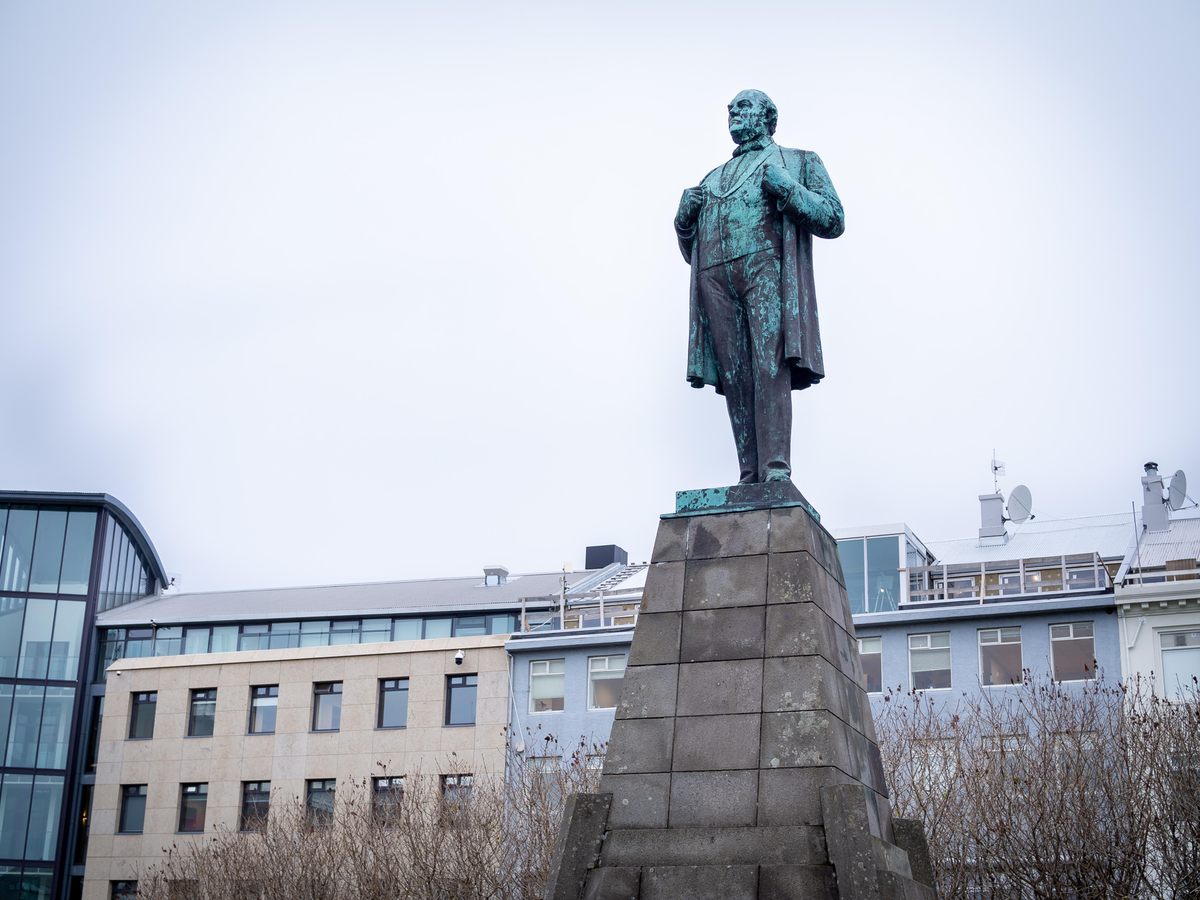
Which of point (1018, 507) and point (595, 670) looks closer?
point (595, 670)

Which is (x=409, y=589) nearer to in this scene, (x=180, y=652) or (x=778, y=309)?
(x=180, y=652)

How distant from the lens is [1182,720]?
1145 inches

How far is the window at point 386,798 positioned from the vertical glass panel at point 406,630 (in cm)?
701

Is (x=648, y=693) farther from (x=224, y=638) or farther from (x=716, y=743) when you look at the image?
(x=224, y=638)

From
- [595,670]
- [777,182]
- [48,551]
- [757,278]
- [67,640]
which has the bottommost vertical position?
[757,278]

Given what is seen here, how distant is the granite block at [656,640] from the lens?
41.2 feet

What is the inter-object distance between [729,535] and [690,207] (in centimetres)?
317

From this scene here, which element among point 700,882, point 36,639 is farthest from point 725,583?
point 36,639

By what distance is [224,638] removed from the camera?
56938mm

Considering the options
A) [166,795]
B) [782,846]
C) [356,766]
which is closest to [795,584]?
[782,846]

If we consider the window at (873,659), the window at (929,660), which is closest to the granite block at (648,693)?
the window at (929,660)

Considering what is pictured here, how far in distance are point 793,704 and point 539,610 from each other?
4155 centimetres

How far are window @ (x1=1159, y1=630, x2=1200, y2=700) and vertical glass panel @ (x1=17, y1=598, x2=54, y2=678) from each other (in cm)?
4038

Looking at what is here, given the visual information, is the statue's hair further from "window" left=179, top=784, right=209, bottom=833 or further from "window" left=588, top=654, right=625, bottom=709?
"window" left=179, top=784, right=209, bottom=833
